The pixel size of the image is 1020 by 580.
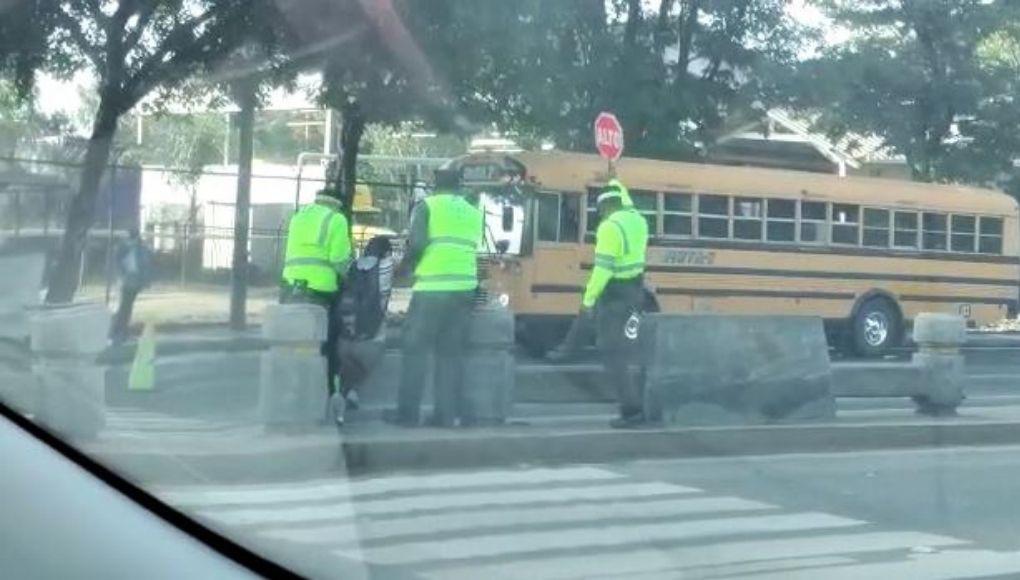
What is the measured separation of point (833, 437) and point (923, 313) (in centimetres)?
223

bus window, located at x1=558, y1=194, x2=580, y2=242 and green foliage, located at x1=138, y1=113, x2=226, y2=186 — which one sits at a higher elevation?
green foliage, located at x1=138, y1=113, x2=226, y2=186

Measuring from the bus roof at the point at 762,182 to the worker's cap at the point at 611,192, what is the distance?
0.12 meters

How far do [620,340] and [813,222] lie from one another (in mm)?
1942

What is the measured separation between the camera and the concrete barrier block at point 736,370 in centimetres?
791

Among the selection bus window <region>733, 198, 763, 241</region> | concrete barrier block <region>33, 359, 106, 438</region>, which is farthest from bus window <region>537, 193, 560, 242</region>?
concrete barrier block <region>33, 359, 106, 438</region>

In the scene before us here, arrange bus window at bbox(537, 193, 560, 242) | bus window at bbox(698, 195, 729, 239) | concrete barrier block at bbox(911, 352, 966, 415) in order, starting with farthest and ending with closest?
concrete barrier block at bbox(911, 352, 966, 415) < bus window at bbox(537, 193, 560, 242) < bus window at bbox(698, 195, 729, 239)

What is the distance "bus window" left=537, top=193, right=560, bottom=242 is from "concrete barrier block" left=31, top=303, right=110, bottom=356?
1902 mm

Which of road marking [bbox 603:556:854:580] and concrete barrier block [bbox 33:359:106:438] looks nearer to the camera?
concrete barrier block [bbox 33:359:106:438]

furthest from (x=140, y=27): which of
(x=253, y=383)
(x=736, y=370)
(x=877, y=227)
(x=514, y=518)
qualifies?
(x=736, y=370)

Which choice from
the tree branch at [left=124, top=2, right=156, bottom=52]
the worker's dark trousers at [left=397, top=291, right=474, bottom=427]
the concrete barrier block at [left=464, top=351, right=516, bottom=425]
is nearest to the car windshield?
the tree branch at [left=124, top=2, right=156, bottom=52]

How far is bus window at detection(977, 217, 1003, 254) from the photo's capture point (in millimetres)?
5906

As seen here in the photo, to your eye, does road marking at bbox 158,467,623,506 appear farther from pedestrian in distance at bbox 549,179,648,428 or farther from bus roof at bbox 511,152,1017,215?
bus roof at bbox 511,152,1017,215

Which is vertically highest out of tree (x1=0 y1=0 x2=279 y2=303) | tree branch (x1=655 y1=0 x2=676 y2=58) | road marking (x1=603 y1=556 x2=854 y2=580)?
tree branch (x1=655 y1=0 x2=676 y2=58)

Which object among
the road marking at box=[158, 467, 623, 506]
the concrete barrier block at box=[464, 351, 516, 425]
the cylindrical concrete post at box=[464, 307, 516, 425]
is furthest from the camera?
the concrete barrier block at box=[464, 351, 516, 425]
